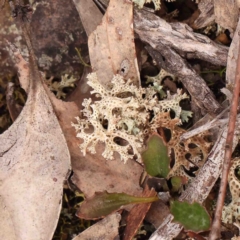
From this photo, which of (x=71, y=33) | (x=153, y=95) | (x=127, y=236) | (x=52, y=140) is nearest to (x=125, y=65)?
(x=153, y=95)

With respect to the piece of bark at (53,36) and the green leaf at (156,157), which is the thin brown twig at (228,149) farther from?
the piece of bark at (53,36)

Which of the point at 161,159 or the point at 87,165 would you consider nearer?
the point at 161,159

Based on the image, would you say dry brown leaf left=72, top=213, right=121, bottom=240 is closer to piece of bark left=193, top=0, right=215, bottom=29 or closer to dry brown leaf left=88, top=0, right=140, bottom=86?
dry brown leaf left=88, top=0, right=140, bottom=86

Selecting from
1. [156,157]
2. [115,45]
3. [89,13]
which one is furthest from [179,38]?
[156,157]

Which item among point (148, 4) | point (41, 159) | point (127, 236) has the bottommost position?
point (127, 236)

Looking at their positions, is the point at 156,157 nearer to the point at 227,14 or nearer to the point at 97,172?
the point at 97,172

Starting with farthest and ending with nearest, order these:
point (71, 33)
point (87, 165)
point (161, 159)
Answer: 1. point (71, 33)
2. point (87, 165)
3. point (161, 159)

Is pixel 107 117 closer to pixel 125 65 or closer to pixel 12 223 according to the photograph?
pixel 125 65
